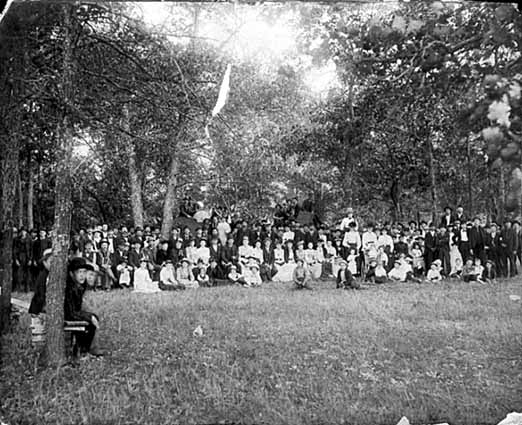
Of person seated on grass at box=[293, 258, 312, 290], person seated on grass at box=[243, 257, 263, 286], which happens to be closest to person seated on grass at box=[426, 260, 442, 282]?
person seated on grass at box=[293, 258, 312, 290]

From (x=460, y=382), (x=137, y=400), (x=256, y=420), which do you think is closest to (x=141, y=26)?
(x=137, y=400)

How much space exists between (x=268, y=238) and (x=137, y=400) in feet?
3.44

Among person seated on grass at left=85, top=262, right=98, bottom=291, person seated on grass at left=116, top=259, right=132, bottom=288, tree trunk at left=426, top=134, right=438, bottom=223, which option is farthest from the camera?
tree trunk at left=426, top=134, right=438, bottom=223

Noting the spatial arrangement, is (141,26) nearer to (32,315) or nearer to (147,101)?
(147,101)

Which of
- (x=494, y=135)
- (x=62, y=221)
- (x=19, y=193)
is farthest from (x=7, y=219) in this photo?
(x=494, y=135)

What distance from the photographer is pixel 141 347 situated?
280 cm

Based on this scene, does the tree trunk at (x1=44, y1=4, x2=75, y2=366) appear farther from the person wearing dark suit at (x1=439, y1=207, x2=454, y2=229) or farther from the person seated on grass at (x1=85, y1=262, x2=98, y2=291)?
the person wearing dark suit at (x1=439, y1=207, x2=454, y2=229)

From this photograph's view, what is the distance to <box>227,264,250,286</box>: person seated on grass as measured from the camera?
122 inches

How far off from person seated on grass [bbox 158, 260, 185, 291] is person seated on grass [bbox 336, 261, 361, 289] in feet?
2.74

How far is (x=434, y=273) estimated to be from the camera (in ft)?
10.3

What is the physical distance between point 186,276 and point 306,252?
25.5 inches

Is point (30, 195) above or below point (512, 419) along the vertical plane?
above

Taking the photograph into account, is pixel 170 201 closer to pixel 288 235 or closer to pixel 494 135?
pixel 288 235

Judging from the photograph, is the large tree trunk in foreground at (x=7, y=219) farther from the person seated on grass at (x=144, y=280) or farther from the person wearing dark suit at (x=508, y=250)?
the person wearing dark suit at (x=508, y=250)
